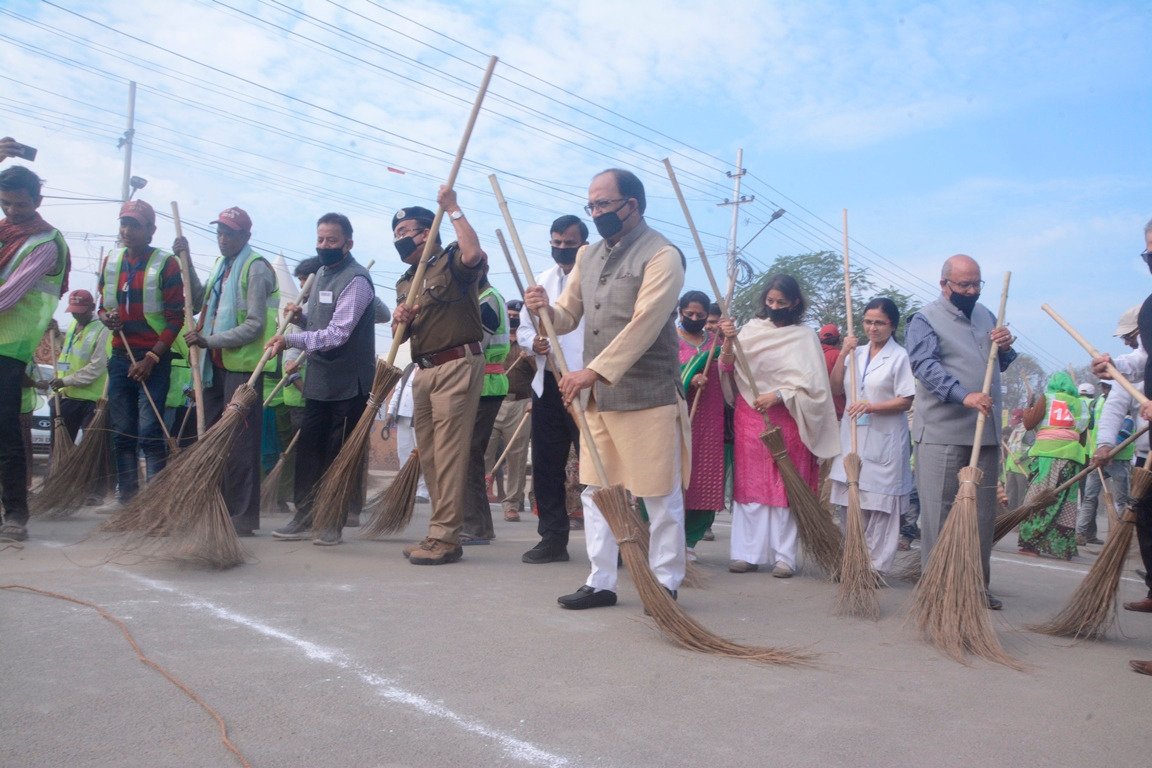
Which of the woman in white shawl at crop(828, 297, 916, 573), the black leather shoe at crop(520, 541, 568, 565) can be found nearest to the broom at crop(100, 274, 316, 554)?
the black leather shoe at crop(520, 541, 568, 565)

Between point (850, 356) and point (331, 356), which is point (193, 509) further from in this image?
point (850, 356)

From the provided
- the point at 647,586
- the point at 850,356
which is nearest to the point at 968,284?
the point at 850,356

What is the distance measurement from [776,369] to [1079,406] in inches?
163

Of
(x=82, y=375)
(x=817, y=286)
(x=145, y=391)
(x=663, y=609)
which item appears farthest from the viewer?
(x=817, y=286)

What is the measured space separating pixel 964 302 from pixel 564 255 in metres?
2.23

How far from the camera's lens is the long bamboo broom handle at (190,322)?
5.82 metres

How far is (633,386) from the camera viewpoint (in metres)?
4.40

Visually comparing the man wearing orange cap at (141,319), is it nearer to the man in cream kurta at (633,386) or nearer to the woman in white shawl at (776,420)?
the man in cream kurta at (633,386)

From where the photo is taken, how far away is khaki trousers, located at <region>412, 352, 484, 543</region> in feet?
17.7

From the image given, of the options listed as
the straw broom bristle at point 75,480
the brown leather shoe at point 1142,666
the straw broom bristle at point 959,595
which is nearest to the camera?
the brown leather shoe at point 1142,666

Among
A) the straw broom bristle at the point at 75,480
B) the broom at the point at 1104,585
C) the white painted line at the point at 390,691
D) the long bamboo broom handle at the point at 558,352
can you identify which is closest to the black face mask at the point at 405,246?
the long bamboo broom handle at the point at 558,352

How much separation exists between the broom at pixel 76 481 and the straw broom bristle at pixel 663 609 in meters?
4.21

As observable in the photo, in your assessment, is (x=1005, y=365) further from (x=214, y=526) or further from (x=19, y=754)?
(x=19, y=754)

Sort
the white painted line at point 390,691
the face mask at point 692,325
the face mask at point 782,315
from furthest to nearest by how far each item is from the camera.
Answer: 1. the face mask at point 692,325
2. the face mask at point 782,315
3. the white painted line at point 390,691
